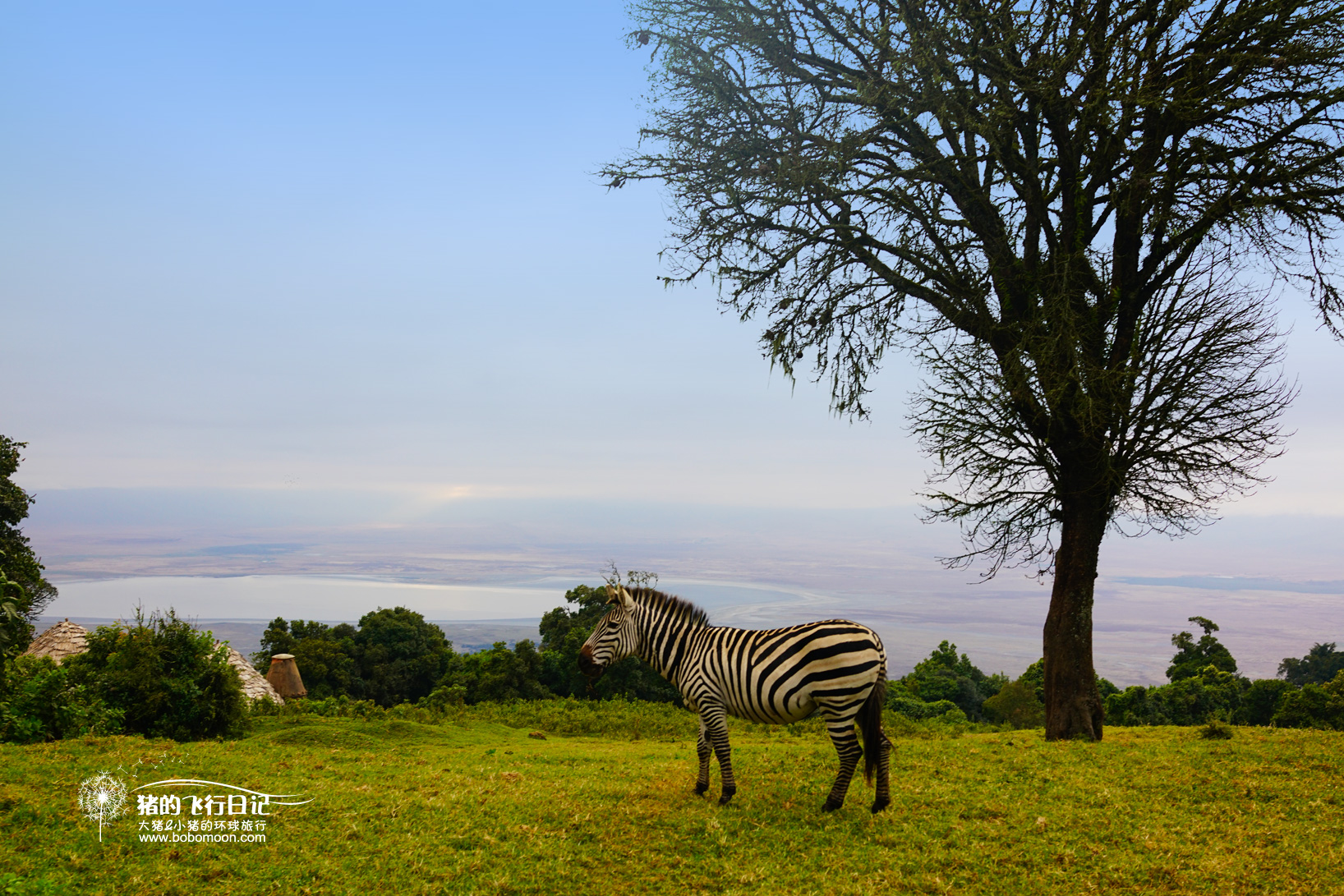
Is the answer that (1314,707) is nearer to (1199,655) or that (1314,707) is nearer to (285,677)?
(1199,655)

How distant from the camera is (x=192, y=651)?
602 inches

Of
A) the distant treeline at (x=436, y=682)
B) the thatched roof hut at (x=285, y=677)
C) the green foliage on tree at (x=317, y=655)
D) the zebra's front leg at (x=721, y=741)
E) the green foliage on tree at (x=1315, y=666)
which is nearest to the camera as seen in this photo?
the zebra's front leg at (x=721, y=741)

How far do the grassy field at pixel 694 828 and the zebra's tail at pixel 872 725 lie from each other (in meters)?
0.64

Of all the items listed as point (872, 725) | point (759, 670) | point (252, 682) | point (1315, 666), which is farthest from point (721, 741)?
point (1315, 666)

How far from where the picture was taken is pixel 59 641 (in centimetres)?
2542

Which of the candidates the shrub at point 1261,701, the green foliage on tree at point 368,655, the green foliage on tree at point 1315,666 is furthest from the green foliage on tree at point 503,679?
the green foliage on tree at point 1315,666

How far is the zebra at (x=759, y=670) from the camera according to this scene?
8.83 meters

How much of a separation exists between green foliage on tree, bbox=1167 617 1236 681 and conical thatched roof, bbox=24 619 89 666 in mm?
38984

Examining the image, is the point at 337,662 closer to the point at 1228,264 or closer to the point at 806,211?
the point at 806,211

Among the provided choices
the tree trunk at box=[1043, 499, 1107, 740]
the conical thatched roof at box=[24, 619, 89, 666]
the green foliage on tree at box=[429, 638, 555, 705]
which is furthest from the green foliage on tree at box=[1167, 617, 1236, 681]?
the conical thatched roof at box=[24, 619, 89, 666]

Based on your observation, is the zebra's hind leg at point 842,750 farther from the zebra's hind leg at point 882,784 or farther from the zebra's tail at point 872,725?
the zebra's hind leg at point 882,784

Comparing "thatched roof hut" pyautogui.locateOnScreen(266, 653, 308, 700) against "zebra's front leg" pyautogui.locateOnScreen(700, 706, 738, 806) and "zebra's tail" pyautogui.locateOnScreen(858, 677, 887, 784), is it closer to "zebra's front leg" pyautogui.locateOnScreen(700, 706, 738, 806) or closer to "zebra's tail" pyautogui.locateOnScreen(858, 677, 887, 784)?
"zebra's front leg" pyautogui.locateOnScreen(700, 706, 738, 806)

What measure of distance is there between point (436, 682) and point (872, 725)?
23.3 metres

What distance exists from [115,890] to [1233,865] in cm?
1048
